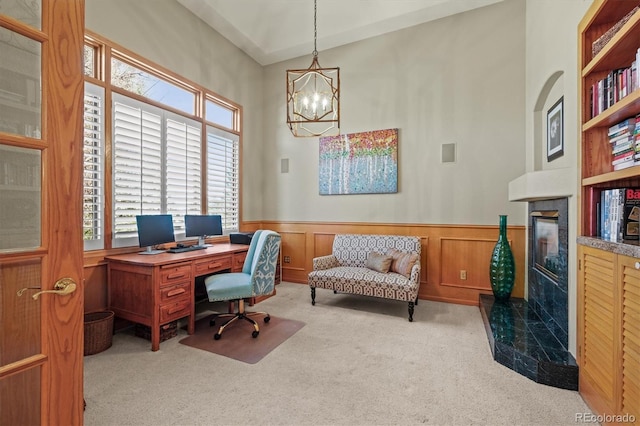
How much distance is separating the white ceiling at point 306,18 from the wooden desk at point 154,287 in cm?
334

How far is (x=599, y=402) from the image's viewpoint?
70.4 inches

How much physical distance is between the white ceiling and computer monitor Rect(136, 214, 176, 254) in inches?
112

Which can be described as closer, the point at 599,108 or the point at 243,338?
the point at 599,108

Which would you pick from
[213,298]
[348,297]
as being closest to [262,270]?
[213,298]

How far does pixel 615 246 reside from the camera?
5.28 feet

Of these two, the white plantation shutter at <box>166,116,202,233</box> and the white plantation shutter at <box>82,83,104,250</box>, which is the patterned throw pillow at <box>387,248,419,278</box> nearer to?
the white plantation shutter at <box>166,116,202,233</box>

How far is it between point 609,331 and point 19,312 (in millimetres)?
2802

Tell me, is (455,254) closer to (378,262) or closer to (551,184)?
(378,262)

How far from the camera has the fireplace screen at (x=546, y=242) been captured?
9.05 ft

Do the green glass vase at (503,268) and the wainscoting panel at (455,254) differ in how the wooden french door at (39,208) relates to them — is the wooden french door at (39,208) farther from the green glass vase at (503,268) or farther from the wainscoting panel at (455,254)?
the green glass vase at (503,268)

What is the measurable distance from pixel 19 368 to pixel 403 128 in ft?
14.7

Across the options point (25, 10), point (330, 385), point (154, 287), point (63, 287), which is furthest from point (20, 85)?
point (330, 385)

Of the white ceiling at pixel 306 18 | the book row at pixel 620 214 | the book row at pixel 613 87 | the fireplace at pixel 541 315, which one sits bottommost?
the fireplace at pixel 541 315

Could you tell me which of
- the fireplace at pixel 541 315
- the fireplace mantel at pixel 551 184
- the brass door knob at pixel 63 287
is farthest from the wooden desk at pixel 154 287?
the fireplace mantel at pixel 551 184
